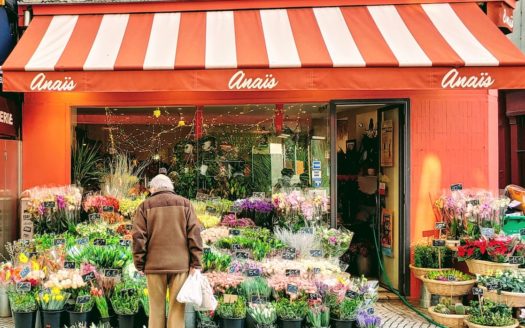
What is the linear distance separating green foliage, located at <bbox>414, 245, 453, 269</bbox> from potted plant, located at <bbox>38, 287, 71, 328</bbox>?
4.89 metres

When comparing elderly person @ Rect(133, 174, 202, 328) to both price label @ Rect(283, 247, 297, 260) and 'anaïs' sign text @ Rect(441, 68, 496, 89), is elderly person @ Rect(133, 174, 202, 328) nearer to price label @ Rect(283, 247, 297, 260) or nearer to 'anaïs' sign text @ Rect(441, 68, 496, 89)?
price label @ Rect(283, 247, 297, 260)

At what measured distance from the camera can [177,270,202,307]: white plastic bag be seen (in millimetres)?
5461

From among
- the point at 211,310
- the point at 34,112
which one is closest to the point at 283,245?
the point at 211,310

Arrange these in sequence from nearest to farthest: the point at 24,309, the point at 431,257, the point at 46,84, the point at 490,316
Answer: the point at 24,309, the point at 490,316, the point at 46,84, the point at 431,257

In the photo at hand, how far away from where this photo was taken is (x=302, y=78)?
734 cm

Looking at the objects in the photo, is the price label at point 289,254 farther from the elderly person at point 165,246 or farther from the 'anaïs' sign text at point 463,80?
the 'anaïs' sign text at point 463,80

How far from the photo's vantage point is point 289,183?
9.01 metres

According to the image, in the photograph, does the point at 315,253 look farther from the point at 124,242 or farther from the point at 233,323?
the point at 124,242

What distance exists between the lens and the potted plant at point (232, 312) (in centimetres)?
591

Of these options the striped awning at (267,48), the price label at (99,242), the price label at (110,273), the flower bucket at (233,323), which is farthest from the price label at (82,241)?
the flower bucket at (233,323)

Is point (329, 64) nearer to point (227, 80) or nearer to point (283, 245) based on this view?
point (227, 80)

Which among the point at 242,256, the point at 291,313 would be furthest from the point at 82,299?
the point at 291,313

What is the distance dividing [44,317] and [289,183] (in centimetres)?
434

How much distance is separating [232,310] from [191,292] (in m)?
0.67
